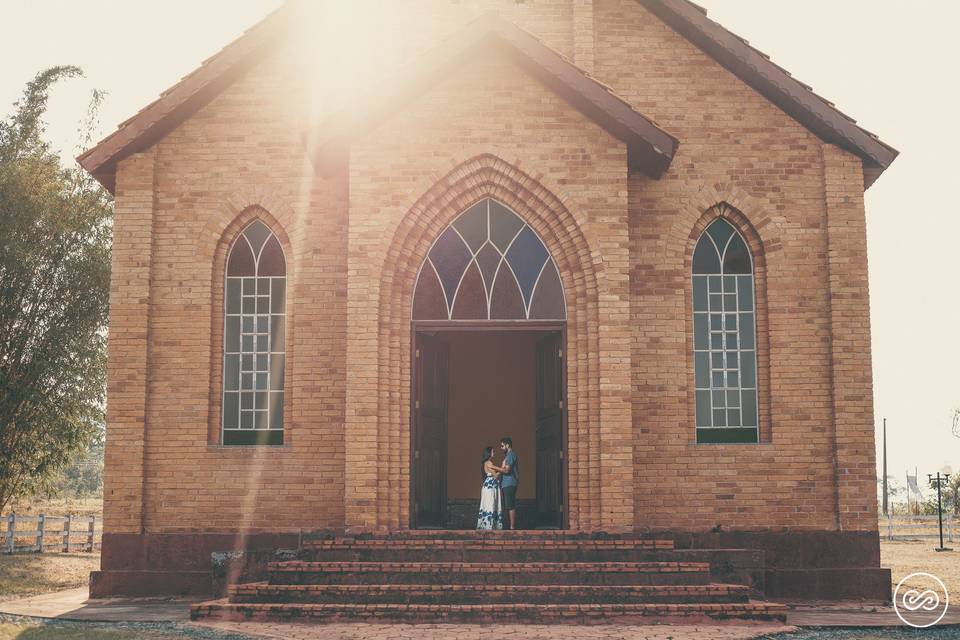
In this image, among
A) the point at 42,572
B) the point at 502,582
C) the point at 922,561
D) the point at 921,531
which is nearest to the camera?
the point at 502,582

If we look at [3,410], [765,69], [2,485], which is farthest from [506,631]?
[2,485]

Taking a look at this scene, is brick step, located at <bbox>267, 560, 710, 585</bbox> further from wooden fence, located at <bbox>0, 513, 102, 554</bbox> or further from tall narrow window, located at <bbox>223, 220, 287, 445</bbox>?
wooden fence, located at <bbox>0, 513, 102, 554</bbox>

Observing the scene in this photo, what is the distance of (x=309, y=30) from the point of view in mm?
15180

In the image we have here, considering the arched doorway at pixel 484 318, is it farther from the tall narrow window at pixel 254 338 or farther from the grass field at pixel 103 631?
the grass field at pixel 103 631

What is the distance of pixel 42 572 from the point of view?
18797mm

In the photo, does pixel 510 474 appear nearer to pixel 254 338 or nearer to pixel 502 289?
pixel 502 289

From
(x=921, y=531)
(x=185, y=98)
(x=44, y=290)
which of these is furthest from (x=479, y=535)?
(x=921, y=531)

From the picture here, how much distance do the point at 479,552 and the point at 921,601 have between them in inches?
229

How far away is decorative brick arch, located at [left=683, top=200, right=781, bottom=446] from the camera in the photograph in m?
14.2

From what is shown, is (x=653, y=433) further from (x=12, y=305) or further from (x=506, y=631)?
(x=12, y=305)

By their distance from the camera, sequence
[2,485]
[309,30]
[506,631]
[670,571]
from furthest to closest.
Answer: [2,485], [309,30], [670,571], [506,631]

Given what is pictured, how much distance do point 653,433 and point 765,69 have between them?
511 centimetres

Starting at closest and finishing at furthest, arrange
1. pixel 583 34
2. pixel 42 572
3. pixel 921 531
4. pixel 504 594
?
1. pixel 504 594
2. pixel 583 34
3. pixel 42 572
4. pixel 921 531

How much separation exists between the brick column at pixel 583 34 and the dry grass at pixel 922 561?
8897 millimetres
